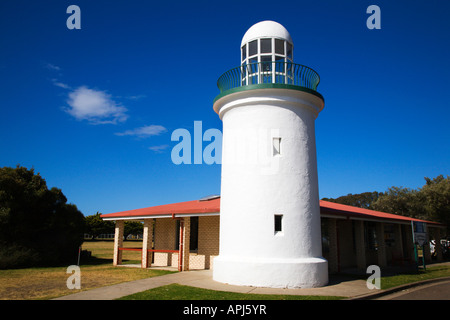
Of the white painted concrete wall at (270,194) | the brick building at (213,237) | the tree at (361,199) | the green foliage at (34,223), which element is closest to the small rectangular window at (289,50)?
the white painted concrete wall at (270,194)

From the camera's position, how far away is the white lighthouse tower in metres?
10.4

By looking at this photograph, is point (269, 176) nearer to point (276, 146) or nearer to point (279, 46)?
point (276, 146)

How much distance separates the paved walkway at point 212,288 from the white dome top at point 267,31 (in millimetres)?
8772

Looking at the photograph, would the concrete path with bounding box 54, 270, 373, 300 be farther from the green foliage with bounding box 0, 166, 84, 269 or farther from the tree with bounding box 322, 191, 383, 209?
the tree with bounding box 322, 191, 383, 209

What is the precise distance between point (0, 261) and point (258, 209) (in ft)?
47.2

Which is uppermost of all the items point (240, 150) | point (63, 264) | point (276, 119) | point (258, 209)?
point (276, 119)

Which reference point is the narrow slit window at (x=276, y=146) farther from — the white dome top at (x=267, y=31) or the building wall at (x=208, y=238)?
the building wall at (x=208, y=238)

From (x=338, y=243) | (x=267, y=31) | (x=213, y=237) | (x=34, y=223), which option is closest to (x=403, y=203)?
(x=338, y=243)

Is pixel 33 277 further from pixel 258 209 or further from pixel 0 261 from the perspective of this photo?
pixel 258 209

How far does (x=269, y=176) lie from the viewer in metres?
10.9

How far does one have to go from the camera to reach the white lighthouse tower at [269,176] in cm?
1044
